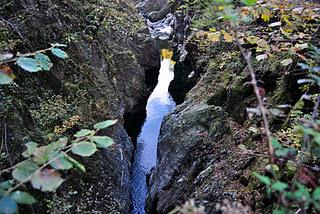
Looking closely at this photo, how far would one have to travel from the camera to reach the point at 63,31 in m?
6.53

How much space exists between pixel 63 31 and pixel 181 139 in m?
3.26

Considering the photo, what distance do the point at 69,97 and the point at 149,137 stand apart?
505cm

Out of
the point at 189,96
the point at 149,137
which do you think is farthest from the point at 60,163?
the point at 149,137

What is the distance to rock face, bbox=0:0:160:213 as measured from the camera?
4.62m

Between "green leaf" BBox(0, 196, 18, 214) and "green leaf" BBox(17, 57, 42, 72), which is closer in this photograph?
"green leaf" BBox(0, 196, 18, 214)

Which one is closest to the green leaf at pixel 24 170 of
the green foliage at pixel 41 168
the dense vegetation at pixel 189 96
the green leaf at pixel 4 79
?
the green foliage at pixel 41 168

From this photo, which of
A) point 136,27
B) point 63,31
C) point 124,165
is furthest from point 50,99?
point 136,27

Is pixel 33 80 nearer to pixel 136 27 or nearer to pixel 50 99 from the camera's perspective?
pixel 50 99

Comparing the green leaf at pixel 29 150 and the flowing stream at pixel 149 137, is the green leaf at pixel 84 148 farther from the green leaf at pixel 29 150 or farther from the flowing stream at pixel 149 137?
the flowing stream at pixel 149 137

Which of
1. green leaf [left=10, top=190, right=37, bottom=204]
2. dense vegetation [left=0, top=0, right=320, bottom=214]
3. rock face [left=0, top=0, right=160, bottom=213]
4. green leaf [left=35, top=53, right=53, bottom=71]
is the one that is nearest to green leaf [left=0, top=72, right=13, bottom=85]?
green leaf [left=35, top=53, right=53, bottom=71]

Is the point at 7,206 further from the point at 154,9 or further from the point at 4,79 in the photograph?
the point at 154,9

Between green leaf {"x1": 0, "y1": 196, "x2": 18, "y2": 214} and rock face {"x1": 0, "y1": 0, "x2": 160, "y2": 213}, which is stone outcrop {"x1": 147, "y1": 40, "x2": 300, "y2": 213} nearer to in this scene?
rock face {"x1": 0, "y1": 0, "x2": 160, "y2": 213}

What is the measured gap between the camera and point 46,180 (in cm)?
122

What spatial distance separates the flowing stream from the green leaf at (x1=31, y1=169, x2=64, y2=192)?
595 cm
